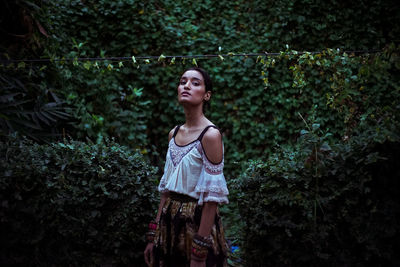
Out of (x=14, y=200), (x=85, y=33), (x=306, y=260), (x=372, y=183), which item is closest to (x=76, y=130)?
(x=85, y=33)

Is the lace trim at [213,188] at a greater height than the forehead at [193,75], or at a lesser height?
lesser

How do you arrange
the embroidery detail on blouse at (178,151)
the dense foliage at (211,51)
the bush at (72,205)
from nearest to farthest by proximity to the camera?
the embroidery detail on blouse at (178,151), the bush at (72,205), the dense foliage at (211,51)

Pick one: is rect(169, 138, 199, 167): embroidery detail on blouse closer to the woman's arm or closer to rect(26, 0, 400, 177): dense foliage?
the woman's arm

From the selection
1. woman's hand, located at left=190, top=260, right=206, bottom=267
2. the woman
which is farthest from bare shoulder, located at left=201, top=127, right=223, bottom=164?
woman's hand, located at left=190, top=260, right=206, bottom=267

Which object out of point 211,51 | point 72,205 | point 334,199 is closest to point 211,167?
point 334,199

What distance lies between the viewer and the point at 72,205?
2594 mm

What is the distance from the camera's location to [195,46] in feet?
18.3

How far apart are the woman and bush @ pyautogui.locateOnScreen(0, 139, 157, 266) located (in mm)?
593

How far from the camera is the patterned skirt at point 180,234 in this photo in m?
2.05

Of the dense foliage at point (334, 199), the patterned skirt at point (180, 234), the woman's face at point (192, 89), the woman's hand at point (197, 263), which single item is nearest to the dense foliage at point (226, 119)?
the dense foliage at point (334, 199)

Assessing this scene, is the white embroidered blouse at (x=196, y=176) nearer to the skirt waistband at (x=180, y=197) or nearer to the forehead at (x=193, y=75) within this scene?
the skirt waistband at (x=180, y=197)

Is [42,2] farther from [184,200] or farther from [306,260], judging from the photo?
[306,260]

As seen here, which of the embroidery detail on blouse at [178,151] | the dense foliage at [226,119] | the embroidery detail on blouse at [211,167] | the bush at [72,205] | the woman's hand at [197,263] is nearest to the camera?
the woman's hand at [197,263]

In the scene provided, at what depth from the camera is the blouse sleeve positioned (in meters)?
1.96
